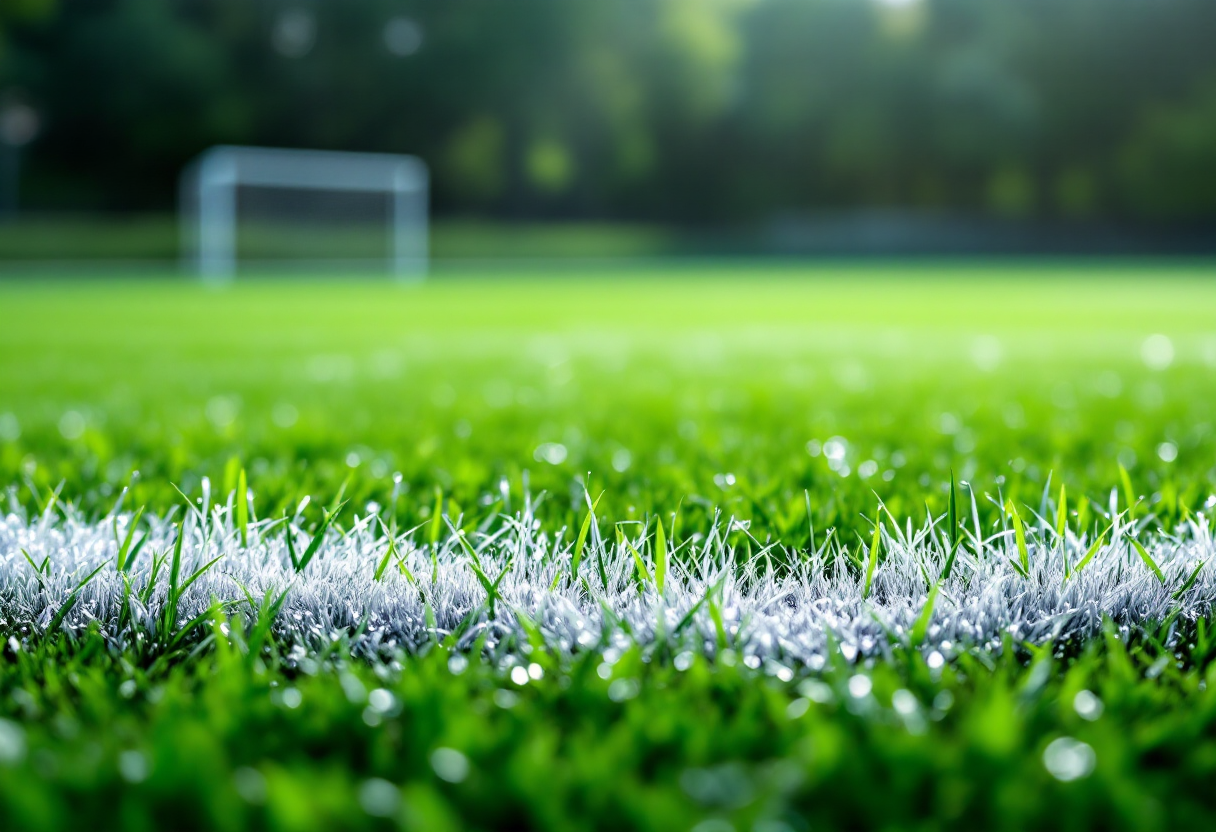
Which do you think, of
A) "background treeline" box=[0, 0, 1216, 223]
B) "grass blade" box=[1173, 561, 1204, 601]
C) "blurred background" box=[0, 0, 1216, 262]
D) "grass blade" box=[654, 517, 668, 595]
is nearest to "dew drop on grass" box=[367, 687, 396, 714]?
"grass blade" box=[654, 517, 668, 595]

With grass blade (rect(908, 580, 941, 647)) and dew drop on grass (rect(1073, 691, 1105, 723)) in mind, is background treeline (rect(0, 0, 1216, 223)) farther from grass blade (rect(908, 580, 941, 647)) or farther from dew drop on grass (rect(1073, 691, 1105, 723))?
dew drop on grass (rect(1073, 691, 1105, 723))

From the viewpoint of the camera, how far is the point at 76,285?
1939cm

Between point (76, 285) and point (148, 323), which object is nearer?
point (148, 323)

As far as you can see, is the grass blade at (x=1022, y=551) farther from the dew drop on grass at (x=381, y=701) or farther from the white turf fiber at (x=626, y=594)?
the dew drop on grass at (x=381, y=701)

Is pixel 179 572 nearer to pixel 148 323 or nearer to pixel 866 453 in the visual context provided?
pixel 866 453

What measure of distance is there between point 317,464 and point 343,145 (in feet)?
124

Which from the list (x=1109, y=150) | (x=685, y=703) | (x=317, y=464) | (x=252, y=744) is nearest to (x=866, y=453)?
(x=317, y=464)

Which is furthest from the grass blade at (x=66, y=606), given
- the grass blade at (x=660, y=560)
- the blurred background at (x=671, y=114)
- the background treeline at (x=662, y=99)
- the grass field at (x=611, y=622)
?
the background treeline at (x=662, y=99)

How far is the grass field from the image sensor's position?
0.92 m

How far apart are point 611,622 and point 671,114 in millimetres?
42068

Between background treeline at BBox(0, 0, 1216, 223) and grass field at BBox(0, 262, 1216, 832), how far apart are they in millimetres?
35419

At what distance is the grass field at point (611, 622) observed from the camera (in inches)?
36.2

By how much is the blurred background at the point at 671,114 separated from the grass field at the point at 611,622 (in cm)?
2997

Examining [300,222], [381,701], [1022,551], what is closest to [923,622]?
[1022,551]
